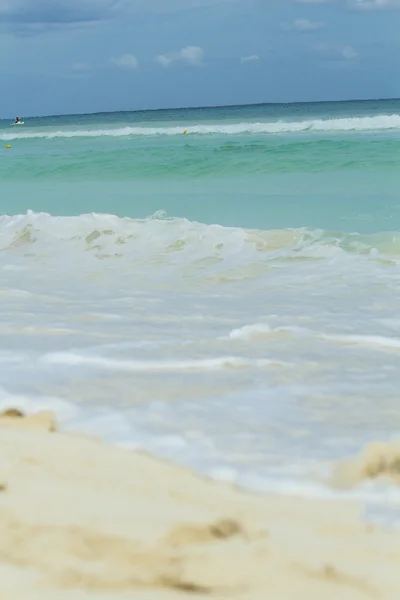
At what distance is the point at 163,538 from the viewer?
1.85 m

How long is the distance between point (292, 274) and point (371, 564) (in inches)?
165

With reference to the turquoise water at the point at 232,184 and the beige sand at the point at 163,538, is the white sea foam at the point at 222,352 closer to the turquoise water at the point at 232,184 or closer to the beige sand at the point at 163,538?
the beige sand at the point at 163,538

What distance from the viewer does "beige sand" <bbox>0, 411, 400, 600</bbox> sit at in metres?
1.62

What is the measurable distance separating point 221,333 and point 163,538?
2.20 m

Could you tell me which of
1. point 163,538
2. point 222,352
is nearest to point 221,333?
point 222,352

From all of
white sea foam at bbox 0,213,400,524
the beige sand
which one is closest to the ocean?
white sea foam at bbox 0,213,400,524

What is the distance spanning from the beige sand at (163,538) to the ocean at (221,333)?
144 millimetres

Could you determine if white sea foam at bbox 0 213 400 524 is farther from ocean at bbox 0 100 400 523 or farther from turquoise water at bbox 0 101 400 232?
turquoise water at bbox 0 101 400 232

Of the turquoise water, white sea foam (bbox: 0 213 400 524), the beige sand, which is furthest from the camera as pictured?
the turquoise water

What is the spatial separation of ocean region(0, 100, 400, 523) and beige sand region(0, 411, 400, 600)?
0.47 feet

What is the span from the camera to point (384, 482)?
89.2 inches

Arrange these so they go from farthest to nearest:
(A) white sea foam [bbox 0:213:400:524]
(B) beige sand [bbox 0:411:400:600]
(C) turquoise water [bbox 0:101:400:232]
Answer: (C) turquoise water [bbox 0:101:400:232]
(A) white sea foam [bbox 0:213:400:524]
(B) beige sand [bbox 0:411:400:600]

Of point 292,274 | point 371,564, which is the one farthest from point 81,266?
point 371,564

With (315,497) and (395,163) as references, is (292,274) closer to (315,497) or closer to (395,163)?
(315,497)
